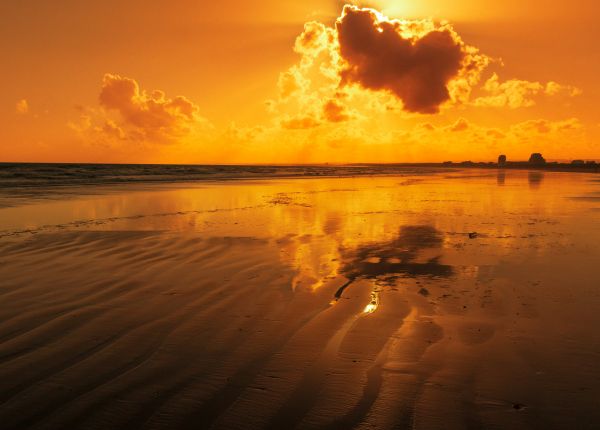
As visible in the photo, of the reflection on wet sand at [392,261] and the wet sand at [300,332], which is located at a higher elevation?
the reflection on wet sand at [392,261]

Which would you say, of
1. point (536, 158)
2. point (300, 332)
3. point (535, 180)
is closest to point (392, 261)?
point (300, 332)

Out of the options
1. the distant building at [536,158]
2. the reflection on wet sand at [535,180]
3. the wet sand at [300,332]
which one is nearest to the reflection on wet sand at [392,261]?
the wet sand at [300,332]

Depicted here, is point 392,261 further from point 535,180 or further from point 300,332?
point 535,180

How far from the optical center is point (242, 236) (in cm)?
1092

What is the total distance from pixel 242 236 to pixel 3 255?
16.8ft

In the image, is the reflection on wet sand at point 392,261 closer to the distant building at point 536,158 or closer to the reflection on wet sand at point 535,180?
the reflection on wet sand at point 535,180

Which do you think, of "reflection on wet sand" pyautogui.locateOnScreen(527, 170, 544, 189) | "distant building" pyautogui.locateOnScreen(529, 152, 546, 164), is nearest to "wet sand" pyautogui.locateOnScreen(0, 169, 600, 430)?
"reflection on wet sand" pyautogui.locateOnScreen(527, 170, 544, 189)

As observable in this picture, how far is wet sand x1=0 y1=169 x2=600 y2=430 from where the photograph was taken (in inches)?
129

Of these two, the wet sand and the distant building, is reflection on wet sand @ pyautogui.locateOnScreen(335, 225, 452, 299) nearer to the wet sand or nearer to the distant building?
the wet sand

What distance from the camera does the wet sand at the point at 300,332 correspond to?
3.29m

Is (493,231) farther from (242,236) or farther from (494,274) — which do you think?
(242,236)

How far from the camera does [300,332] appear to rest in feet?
15.6

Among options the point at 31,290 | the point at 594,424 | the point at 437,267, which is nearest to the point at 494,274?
the point at 437,267

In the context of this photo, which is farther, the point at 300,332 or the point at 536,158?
the point at 536,158
